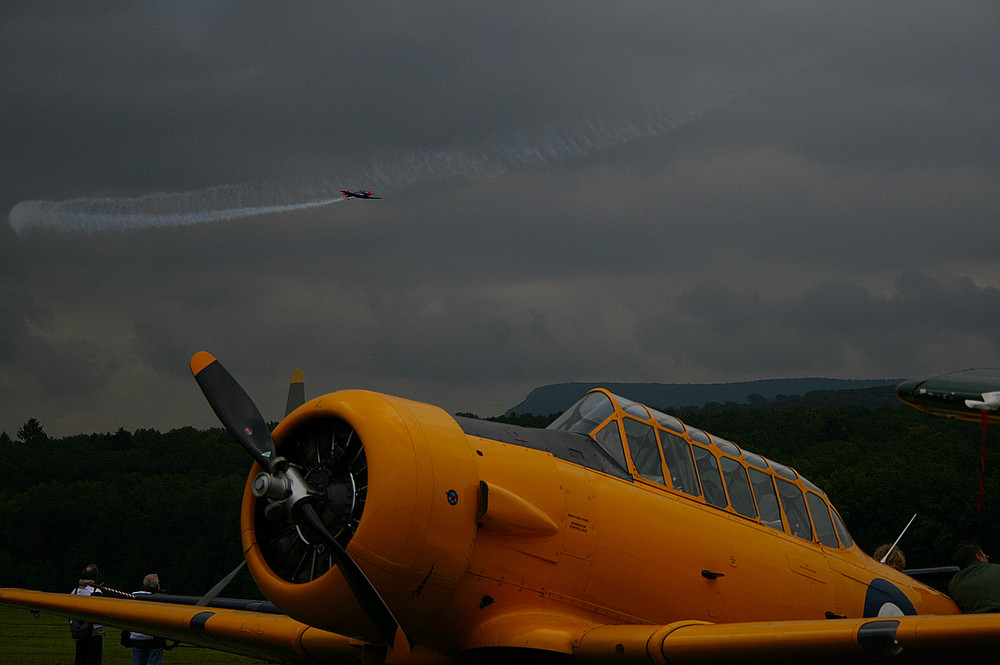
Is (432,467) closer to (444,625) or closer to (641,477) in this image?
(444,625)

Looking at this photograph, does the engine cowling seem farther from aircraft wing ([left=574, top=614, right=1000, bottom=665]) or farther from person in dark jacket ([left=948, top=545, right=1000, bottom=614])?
person in dark jacket ([left=948, top=545, right=1000, bottom=614])

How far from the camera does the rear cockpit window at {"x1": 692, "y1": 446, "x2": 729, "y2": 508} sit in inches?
323

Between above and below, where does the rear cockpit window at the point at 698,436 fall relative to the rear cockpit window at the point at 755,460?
above

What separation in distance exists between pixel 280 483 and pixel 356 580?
820 millimetres

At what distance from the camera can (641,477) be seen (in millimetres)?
7684

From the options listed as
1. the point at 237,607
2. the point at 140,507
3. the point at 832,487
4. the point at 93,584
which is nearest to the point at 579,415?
the point at 237,607

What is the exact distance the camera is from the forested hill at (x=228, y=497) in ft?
158

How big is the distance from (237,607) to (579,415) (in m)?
5.45

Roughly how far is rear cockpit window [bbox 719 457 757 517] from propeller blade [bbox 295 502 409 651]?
3757mm

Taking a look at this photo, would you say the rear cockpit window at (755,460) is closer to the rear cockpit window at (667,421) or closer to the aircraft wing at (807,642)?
the rear cockpit window at (667,421)

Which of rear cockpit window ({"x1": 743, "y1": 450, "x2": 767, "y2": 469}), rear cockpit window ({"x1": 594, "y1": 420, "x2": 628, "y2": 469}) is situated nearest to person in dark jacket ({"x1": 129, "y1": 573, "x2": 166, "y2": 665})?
rear cockpit window ({"x1": 594, "y1": 420, "x2": 628, "y2": 469})

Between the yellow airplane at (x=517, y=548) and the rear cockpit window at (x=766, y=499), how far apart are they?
290 millimetres

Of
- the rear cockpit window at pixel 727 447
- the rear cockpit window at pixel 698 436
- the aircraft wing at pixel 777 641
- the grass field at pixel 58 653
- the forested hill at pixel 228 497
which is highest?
the rear cockpit window at pixel 698 436

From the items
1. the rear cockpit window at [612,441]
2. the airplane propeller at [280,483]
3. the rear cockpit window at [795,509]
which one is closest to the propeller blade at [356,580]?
the airplane propeller at [280,483]
